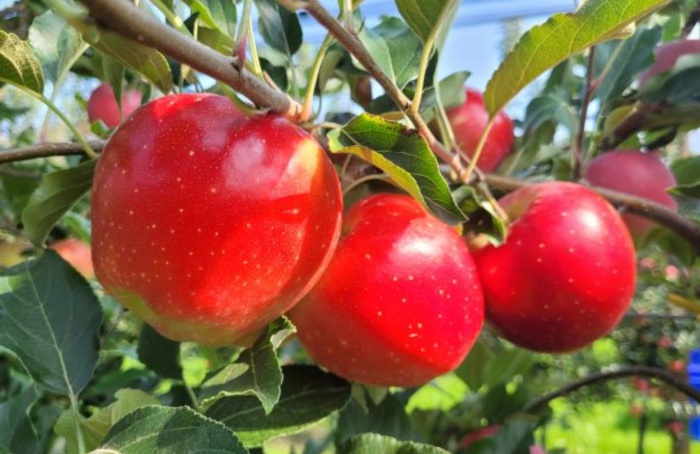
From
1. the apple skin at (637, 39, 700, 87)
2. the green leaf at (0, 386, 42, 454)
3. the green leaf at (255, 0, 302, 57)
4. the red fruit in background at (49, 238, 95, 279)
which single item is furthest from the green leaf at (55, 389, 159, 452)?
the apple skin at (637, 39, 700, 87)

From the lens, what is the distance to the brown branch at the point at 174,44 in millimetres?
268

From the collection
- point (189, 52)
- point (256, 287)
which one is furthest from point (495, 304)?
point (189, 52)

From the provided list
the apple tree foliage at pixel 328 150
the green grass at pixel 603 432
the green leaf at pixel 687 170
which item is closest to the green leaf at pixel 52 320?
the apple tree foliage at pixel 328 150

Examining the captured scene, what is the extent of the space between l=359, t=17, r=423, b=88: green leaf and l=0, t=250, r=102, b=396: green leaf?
0.27 m

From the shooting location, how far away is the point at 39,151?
0.48m

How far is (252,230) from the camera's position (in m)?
0.39

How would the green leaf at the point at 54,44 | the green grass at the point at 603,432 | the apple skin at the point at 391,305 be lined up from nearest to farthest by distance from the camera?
the apple skin at the point at 391,305
the green leaf at the point at 54,44
the green grass at the point at 603,432

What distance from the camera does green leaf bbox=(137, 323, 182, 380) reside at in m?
0.62

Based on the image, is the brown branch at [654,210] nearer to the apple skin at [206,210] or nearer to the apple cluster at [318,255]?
the apple cluster at [318,255]

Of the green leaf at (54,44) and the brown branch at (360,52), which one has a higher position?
the brown branch at (360,52)

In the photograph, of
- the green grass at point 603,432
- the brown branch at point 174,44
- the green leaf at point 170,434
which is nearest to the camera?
the brown branch at point 174,44

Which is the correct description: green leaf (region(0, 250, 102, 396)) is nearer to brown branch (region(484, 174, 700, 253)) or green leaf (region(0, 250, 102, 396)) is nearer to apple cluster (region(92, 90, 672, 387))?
apple cluster (region(92, 90, 672, 387))

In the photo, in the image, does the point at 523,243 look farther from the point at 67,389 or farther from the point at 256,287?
the point at 67,389

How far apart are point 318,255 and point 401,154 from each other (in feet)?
0.25
